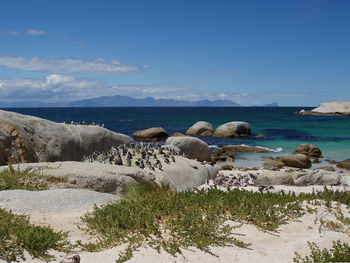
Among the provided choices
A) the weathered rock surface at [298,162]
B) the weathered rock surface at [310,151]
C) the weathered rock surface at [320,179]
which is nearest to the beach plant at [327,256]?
the weathered rock surface at [320,179]

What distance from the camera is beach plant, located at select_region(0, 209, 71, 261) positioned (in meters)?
3.88

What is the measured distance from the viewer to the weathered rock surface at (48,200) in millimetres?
5998

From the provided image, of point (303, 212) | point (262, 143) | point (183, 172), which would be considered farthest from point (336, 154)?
point (303, 212)

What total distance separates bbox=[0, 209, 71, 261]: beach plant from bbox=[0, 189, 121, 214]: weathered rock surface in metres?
1.23

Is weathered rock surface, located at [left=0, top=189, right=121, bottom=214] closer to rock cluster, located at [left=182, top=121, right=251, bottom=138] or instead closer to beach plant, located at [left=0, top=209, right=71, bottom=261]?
beach plant, located at [left=0, top=209, right=71, bottom=261]

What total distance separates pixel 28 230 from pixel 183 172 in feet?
23.4

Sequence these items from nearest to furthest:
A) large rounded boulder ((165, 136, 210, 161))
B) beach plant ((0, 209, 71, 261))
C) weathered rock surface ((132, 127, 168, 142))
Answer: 1. beach plant ((0, 209, 71, 261))
2. large rounded boulder ((165, 136, 210, 161))
3. weathered rock surface ((132, 127, 168, 142))

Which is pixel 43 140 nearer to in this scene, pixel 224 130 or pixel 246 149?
pixel 246 149

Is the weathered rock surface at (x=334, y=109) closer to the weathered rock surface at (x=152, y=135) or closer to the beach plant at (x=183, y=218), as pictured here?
the weathered rock surface at (x=152, y=135)

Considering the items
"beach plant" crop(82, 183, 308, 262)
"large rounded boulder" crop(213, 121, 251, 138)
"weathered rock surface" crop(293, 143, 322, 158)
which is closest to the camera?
"beach plant" crop(82, 183, 308, 262)

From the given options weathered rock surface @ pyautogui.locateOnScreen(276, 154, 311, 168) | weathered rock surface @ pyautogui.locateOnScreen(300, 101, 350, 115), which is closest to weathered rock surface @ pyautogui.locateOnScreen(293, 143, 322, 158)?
weathered rock surface @ pyautogui.locateOnScreen(276, 154, 311, 168)

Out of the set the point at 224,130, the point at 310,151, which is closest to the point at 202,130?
the point at 224,130

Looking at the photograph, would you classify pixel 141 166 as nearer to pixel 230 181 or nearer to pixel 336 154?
pixel 230 181

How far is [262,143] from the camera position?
107ft
